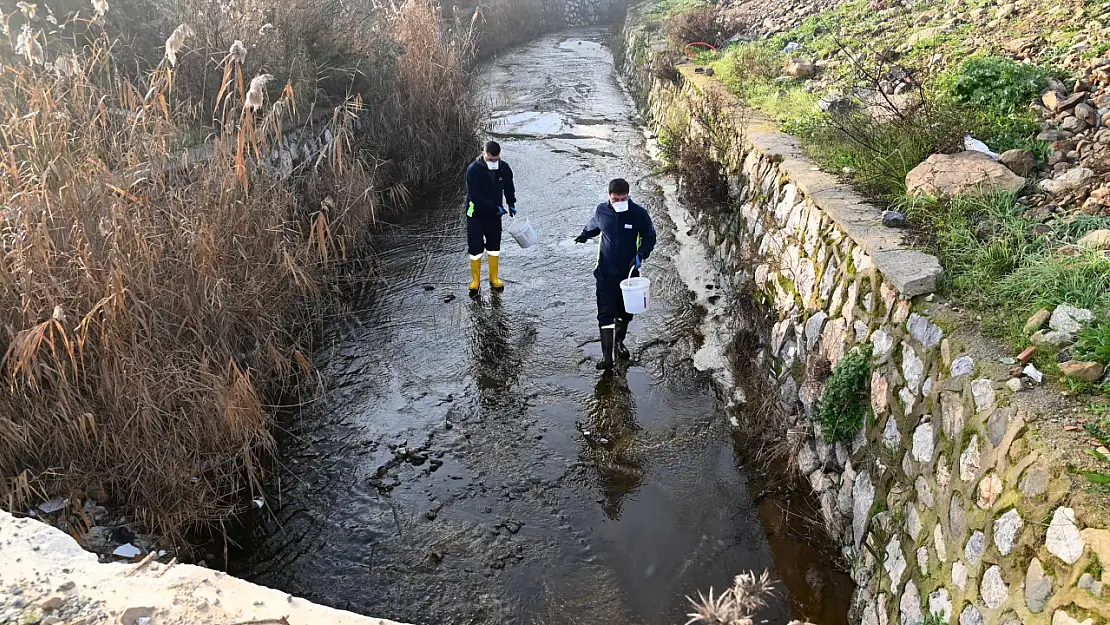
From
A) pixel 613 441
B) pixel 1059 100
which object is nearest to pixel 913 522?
pixel 613 441

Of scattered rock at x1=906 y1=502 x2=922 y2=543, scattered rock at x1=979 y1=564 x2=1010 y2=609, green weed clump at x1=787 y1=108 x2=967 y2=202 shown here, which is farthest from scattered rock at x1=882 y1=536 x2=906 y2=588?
green weed clump at x1=787 y1=108 x2=967 y2=202

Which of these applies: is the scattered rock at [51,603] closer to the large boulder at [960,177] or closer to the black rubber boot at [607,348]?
the black rubber boot at [607,348]

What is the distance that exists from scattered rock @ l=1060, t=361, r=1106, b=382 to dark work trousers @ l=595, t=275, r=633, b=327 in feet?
10.8

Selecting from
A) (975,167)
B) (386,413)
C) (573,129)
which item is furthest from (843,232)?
(573,129)

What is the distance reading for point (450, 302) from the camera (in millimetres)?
7270

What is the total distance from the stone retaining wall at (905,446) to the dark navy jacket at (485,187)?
2338 mm

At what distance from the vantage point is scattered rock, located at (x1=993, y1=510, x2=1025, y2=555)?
110 inches

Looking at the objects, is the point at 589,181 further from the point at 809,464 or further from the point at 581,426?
the point at 809,464

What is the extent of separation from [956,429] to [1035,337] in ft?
1.77

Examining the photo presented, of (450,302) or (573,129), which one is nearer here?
(450,302)

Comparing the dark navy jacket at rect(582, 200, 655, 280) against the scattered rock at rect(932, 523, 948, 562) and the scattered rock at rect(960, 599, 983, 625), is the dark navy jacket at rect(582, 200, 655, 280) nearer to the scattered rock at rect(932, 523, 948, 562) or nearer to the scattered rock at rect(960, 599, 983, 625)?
the scattered rock at rect(932, 523, 948, 562)

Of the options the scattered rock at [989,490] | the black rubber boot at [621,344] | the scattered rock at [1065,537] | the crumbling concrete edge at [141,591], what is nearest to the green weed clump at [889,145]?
the black rubber boot at [621,344]

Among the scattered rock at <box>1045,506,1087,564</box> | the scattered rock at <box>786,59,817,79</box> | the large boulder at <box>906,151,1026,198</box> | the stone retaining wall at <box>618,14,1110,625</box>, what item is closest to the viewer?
the scattered rock at <box>1045,506,1087,564</box>

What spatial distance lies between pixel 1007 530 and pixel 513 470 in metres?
2.95
